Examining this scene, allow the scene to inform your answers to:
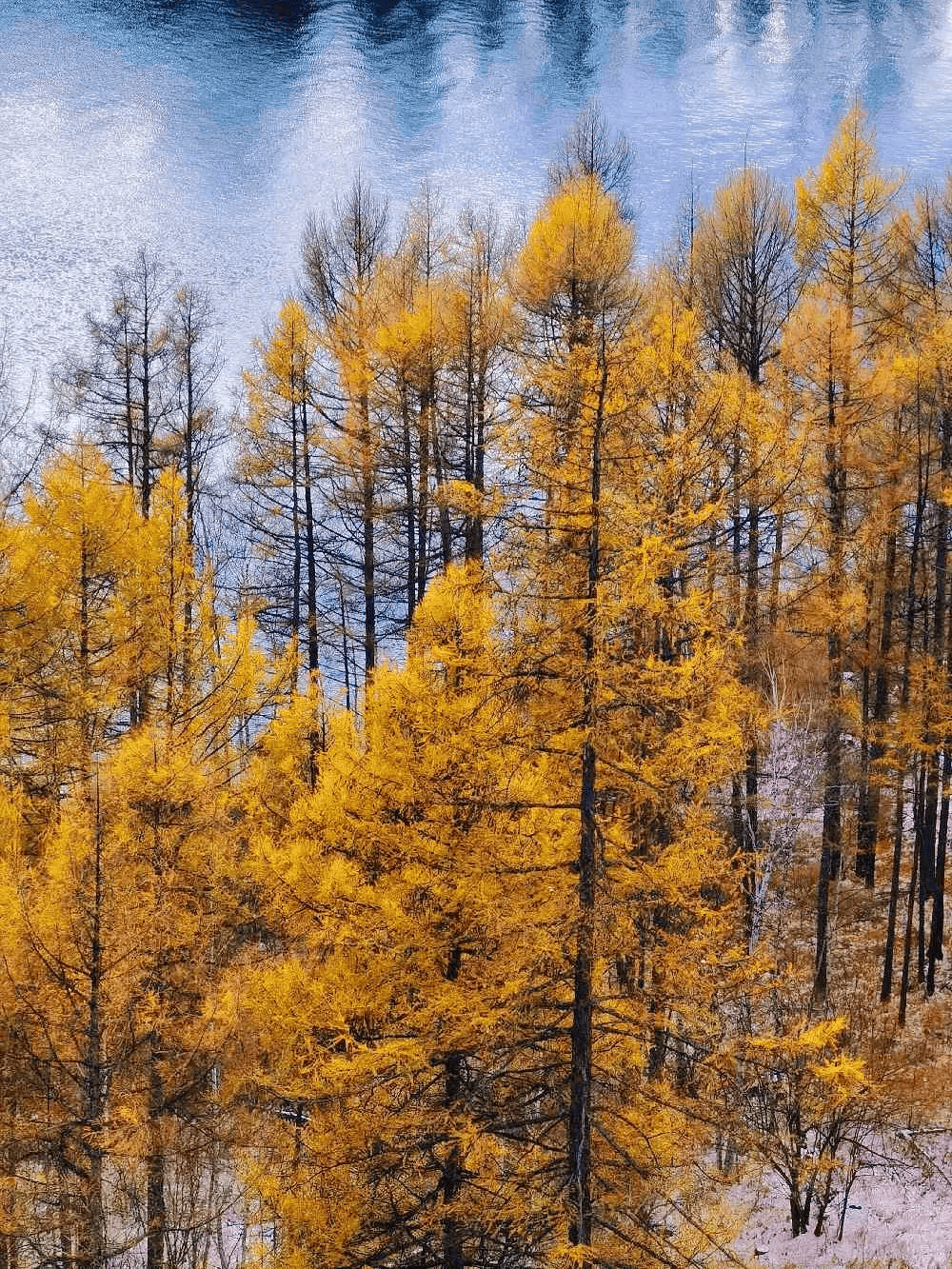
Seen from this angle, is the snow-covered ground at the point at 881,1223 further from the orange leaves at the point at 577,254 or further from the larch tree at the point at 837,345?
the orange leaves at the point at 577,254

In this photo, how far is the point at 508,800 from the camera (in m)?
8.68

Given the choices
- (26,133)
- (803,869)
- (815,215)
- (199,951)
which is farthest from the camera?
(26,133)

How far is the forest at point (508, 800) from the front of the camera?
7961 mm

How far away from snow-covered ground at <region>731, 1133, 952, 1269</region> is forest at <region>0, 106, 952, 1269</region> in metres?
0.36

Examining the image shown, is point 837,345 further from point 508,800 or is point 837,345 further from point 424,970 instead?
point 424,970

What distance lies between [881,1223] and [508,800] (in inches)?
318

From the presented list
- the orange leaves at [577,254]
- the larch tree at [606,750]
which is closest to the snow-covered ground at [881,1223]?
the larch tree at [606,750]

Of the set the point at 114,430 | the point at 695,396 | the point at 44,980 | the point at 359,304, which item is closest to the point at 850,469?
the point at 695,396

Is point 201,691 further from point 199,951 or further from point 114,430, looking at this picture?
point 114,430

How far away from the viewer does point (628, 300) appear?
18297 millimetres

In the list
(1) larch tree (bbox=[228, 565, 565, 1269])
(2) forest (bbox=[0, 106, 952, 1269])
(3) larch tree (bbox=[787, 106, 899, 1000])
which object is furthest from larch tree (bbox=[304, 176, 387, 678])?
(1) larch tree (bbox=[228, 565, 565, 1269])

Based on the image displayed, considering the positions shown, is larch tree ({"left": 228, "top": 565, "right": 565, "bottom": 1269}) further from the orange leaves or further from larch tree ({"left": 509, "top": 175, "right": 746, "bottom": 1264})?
the orange leaves

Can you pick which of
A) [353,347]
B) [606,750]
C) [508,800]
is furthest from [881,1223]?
[353,347]

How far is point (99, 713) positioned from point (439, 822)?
6844 millimetres
